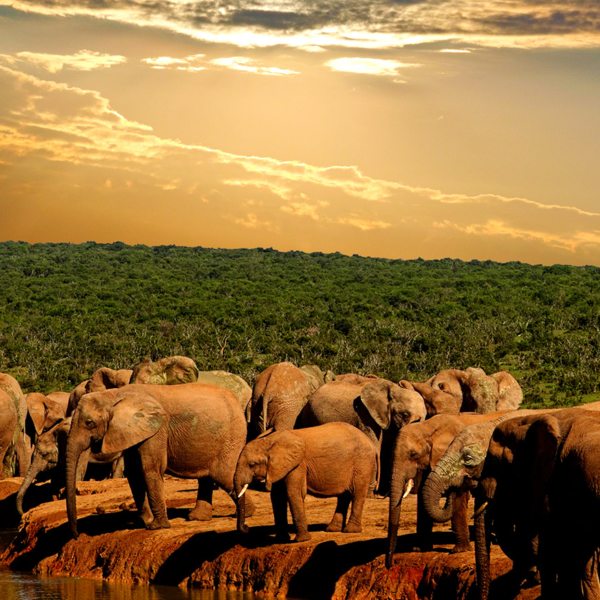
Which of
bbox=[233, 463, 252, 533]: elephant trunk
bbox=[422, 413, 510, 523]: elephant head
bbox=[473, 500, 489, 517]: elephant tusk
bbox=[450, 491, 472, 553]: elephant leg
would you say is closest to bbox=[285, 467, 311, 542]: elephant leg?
bbox=[233, 463, 252, 533]: elephant trunk

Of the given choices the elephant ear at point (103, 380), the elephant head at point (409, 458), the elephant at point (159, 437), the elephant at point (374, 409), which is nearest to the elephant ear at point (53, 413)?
the elephant ear at point (103, 380)

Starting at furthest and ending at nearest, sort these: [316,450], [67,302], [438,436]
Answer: [67,302] < [316,450] < [438,436]

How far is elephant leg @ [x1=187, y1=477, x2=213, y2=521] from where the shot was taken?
65.2 feet

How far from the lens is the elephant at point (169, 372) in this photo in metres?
24.2

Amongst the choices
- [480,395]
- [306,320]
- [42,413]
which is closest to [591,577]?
[480,395]

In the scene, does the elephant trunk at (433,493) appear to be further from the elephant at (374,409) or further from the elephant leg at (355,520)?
the elephant at (374,409)

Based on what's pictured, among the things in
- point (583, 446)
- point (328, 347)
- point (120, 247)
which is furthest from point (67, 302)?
point (583, 446)

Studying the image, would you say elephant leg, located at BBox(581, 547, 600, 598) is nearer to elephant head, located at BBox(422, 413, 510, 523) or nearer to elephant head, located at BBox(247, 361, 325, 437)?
elephant head, located at BBox(422, 413, 510, 523)

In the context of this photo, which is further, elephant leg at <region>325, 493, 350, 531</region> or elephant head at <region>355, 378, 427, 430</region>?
elephant head at <region>355, 378, 427, 430</region>

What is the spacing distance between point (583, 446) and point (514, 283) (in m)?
101

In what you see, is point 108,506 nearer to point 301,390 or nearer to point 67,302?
point 301,390

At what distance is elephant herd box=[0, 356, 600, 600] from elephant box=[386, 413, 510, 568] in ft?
0.06

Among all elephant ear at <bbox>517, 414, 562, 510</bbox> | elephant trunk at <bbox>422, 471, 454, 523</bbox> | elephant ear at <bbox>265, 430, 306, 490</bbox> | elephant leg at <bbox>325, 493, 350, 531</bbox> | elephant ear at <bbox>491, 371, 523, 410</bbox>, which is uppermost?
elephant ear at <bbox>517, 414, 562, 510</bbox>

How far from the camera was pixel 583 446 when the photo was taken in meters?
11.5
